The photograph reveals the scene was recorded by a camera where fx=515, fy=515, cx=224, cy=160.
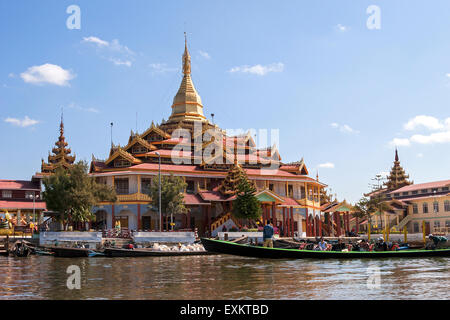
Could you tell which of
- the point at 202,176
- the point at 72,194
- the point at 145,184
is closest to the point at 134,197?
the point at 145,184

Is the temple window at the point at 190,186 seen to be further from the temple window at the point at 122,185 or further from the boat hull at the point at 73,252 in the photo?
the boat hull at the point at 73,252

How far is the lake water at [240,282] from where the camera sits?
51.0ft

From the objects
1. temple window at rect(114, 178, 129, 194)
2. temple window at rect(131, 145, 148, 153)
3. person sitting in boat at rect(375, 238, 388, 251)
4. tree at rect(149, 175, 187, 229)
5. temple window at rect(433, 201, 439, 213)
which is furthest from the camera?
temple window at rect(433, 201, 439, 213)

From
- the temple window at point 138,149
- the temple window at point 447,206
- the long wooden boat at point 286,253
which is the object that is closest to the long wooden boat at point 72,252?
the long wooden boat at point 286,253

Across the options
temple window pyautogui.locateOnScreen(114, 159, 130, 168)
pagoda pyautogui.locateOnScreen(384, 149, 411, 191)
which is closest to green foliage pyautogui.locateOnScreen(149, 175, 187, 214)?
temple window pyautogui.locateOnScreen(114, 159, 130, 168)

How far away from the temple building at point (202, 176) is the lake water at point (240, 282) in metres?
25.2

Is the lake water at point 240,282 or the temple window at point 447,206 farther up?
the temple window at point 447,206

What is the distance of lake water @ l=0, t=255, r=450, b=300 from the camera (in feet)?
51.0

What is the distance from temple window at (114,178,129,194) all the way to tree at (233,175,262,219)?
12.1 meters

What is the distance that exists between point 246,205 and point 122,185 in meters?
13.9

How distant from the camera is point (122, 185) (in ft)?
173

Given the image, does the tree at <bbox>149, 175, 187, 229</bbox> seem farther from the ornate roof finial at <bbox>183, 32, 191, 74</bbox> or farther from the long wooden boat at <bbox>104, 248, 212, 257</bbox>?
the ornate roof finial at <bbox>183, 32, 191, 74</bbox>
